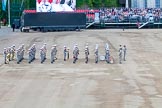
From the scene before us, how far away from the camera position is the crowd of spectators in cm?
7025

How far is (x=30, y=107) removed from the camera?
18.7 metres

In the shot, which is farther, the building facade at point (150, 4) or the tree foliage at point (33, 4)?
the building facade at point (150, 4)

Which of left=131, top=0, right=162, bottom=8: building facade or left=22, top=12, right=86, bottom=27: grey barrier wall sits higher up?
left=131, top=0, right=162, bottom=8: building facade

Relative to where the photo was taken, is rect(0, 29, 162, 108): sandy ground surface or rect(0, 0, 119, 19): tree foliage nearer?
rect(0, 29, 162, 108): sandy ground surface

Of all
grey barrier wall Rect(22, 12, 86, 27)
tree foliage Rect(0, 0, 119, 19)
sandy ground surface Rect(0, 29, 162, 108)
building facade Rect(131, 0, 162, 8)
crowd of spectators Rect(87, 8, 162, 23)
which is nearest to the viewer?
sandy ground surface Rect(0, 29, 162, 108)

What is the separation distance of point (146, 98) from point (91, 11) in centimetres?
5271

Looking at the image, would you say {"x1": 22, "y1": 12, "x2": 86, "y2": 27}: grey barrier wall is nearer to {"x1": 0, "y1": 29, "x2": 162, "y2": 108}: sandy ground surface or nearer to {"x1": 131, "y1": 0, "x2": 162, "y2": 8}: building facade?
{"x1": 131, "y1": 0, "x2": 162, "y2": 8}: building facade

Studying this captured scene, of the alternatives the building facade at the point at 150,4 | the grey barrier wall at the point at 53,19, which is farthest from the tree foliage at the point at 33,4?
the grey barrier wall at the point at 53,19

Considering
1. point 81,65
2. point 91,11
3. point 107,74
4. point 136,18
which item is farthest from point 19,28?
point 107,74

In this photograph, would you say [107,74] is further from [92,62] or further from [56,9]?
[56,9]

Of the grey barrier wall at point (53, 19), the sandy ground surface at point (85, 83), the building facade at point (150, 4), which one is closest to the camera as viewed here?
the sandy ground surface at point (85, 83)

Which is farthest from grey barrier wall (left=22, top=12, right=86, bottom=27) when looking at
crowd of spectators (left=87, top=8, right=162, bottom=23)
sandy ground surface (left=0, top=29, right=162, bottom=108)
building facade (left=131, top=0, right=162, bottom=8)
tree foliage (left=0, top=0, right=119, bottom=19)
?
sandy ground surface (left=0, top=29, right=162, bottom=108)

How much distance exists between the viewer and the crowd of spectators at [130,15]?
70.2 metres

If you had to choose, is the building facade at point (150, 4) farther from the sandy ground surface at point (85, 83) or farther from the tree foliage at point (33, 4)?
the sandy ground surface at point (85, 83)
